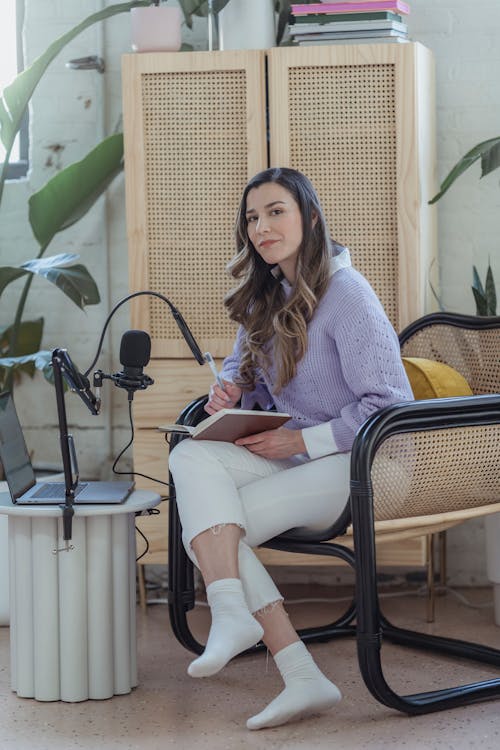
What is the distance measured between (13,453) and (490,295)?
1508 mm

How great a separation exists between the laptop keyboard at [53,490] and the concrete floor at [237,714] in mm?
488

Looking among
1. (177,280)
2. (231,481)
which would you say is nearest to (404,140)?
(177,280)

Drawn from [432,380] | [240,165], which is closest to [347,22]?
[240,165]

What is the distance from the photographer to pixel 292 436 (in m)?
2.46

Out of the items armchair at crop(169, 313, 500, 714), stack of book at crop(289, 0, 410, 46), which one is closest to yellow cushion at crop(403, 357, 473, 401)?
armchair at crop(169, 313, 500, 714)

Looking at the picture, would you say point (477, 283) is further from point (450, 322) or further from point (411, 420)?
point (411, 420)

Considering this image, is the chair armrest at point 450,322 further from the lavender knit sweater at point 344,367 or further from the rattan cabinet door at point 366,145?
the lavender knit sweater at point 344,367

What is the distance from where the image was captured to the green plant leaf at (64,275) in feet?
10.4

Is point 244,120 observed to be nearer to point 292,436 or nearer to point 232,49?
point 232,49

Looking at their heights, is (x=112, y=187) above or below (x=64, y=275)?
above

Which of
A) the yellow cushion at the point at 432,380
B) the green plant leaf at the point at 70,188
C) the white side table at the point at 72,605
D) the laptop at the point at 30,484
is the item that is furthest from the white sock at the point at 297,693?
the green plant leaf at the point at 70,188

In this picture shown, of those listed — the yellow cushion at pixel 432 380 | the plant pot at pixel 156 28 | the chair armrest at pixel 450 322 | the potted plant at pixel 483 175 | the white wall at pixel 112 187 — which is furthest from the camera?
the white wall at pixel 112 187

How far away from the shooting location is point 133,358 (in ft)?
7.66

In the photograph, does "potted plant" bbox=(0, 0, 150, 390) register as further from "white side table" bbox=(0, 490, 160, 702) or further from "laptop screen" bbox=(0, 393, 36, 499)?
"white side table" bbox=(0, 490, 160, 702)
